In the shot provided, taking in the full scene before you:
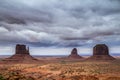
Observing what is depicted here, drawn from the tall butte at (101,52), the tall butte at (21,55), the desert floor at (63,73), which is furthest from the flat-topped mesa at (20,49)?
the tall butte at (101,52)

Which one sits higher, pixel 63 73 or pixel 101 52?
pixel 101 52

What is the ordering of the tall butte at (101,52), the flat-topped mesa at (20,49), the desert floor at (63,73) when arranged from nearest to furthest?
1. the desert floor at (63,73)
2. the flat-topped mesa at (20,49)
3. the tall butte at (101,52)

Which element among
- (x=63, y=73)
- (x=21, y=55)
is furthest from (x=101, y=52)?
(x=63, y=73)

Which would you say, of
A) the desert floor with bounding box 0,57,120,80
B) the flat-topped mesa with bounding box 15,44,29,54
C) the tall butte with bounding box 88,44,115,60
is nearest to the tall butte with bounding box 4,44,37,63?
the flat-topped mesa with bounding box 15,44,29,54

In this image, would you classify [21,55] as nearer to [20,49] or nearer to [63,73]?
[20,49]

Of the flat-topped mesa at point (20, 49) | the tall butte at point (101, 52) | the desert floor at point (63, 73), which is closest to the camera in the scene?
the desert floor at point (63, 73)

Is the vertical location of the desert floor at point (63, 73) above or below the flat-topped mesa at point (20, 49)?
below

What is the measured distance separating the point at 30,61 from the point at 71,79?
226 ft

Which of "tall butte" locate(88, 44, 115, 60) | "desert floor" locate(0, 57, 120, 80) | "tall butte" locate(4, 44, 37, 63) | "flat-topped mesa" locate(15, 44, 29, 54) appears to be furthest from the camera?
"tall butte" locate(88, 44, 115, 60)

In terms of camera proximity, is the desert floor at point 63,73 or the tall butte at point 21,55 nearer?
the desert floor at point 63,73

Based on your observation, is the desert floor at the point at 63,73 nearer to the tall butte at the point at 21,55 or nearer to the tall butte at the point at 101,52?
the tall butte at the point at 21,55

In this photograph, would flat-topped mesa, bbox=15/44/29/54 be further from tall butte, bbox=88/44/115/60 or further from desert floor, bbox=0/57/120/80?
tall butte, bbox=88/44/115/60

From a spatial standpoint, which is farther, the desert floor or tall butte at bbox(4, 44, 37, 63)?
tall butte at bbox(4, 44, 37, 63)

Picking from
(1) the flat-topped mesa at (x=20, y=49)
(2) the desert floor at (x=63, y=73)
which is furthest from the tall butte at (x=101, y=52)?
(1) the flat-topped mesa at (x=20, y=49)
